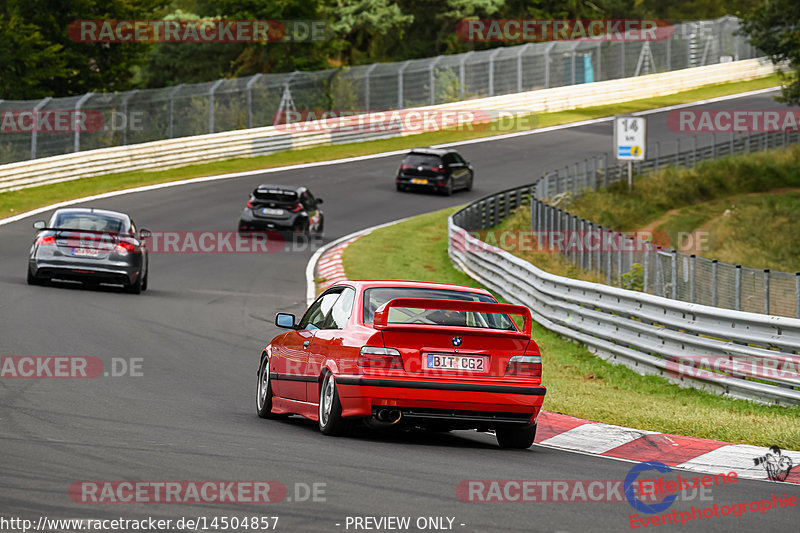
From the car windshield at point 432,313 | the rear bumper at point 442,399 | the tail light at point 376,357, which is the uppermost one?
the car windshield at point 432,313

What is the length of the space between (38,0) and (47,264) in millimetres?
32707

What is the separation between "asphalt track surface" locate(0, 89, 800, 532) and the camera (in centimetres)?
671

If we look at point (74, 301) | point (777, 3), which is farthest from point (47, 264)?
point (777, 3)

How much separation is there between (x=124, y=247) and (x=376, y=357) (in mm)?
12504

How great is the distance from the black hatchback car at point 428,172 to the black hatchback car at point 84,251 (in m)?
20.5

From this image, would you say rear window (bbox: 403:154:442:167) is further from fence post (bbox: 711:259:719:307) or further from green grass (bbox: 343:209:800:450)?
fence post (bbox: 711:259:719:307)

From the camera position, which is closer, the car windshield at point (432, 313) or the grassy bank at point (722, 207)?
the car windshield at point (432, 313)

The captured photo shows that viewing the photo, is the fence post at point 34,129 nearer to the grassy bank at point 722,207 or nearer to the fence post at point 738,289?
the grassy bank at point 722,207

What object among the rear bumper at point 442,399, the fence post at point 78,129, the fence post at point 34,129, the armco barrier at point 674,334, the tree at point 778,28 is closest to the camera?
the rear bumper at point 442,399

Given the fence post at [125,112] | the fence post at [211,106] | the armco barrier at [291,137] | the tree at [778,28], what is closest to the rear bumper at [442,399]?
the armco barrier at [291,137]

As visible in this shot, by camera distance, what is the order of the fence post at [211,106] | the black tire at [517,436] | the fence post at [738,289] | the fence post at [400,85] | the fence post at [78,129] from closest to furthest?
the black tire at [517,436] < the fence post at [738,289] < the fence post at [78,129] < the fence post at [211,106] < the fence post at [400,85]

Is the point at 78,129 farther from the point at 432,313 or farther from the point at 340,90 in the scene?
the point at 432,313

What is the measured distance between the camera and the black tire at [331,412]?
945 cm

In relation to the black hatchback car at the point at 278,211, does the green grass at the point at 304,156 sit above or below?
below
